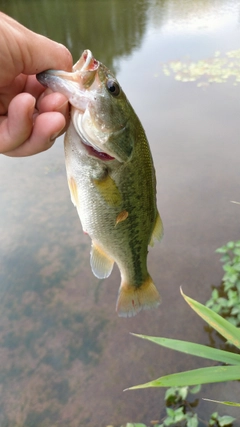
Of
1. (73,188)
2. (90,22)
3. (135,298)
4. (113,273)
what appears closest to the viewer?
(73,188)

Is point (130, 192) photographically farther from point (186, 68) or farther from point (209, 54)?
point (209, 54)

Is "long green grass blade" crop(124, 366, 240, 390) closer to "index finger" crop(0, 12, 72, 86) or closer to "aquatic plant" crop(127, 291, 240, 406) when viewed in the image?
"aquatic plant" crop(127, 291, 240, 406)

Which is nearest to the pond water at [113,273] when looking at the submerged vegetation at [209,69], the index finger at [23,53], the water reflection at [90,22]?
the submerged vegetation at [209,69]

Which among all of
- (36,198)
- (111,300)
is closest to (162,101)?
(36,198)

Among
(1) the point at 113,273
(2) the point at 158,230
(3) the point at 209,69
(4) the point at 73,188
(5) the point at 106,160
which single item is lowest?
(1) the point at 113,273

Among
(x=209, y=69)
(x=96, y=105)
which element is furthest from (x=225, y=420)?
(x=209, y=69)

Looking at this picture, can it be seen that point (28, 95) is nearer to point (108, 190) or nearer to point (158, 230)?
point (108, 190)

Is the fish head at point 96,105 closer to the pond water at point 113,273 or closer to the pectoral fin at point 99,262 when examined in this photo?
the pectoral fin at point 99,262
